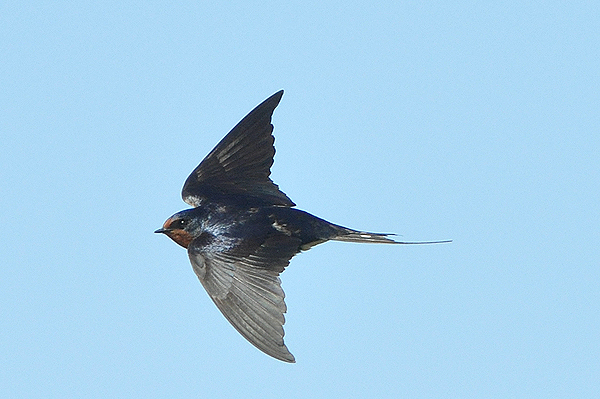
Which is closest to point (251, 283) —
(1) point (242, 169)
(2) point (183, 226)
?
(2) point (183, 226)

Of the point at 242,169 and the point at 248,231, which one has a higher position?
the point at 242,169

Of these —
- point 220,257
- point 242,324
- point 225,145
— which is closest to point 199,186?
point 225,145

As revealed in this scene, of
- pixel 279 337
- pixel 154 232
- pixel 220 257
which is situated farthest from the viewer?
pixel 154 232

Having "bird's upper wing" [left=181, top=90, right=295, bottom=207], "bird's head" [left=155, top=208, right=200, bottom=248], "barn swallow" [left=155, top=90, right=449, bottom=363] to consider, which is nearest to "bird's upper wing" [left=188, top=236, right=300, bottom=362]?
"barn swallow" [left=155, top=90, right=449, bottom=363]

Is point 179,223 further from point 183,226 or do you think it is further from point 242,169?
point 242,169

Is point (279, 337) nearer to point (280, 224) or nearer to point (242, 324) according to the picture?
point (242, 324)

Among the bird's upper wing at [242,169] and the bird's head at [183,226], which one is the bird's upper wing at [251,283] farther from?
the bird's upper wing at [242,169]

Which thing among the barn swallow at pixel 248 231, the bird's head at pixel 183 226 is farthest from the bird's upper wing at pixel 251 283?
the bird's head at pixel 183 226
